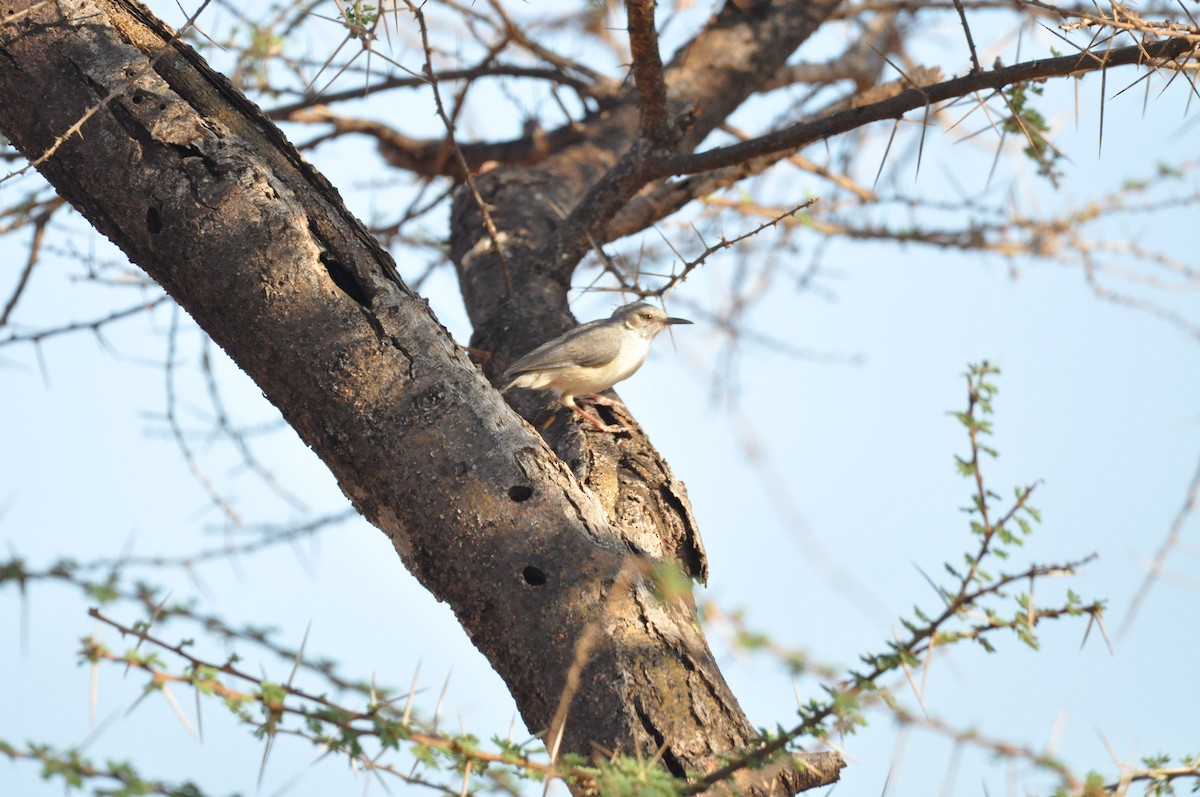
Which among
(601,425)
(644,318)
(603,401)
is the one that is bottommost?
(601,425)

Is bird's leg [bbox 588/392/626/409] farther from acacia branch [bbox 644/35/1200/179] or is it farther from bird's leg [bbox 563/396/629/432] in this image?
acacia branch [bbox 644/35/1200/179]

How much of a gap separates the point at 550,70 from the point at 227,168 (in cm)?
374

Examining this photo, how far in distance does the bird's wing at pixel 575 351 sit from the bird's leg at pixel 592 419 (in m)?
0.25

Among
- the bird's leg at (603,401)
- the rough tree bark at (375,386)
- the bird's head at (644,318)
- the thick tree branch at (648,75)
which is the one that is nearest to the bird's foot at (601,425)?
the bird's leg at (603,401)

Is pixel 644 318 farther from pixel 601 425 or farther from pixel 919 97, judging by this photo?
pixel 919 97

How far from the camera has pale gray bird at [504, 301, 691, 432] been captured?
15.5 ft

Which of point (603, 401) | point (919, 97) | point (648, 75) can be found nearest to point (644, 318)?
point (603, 401)

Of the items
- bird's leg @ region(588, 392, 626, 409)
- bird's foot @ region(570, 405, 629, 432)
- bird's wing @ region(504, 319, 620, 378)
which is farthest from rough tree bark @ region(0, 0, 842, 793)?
bird's wing @ region(504, 319, 620, 378)

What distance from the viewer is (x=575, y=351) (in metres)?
5.06

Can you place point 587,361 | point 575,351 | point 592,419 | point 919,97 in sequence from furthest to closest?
point 587,361 < point 575,351 < point 592,419 < point 919,97

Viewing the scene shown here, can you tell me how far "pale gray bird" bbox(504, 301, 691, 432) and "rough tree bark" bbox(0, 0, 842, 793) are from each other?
3.51 feet

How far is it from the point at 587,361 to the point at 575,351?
361mm

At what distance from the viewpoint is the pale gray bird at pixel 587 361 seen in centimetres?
473

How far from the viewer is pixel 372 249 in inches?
134
